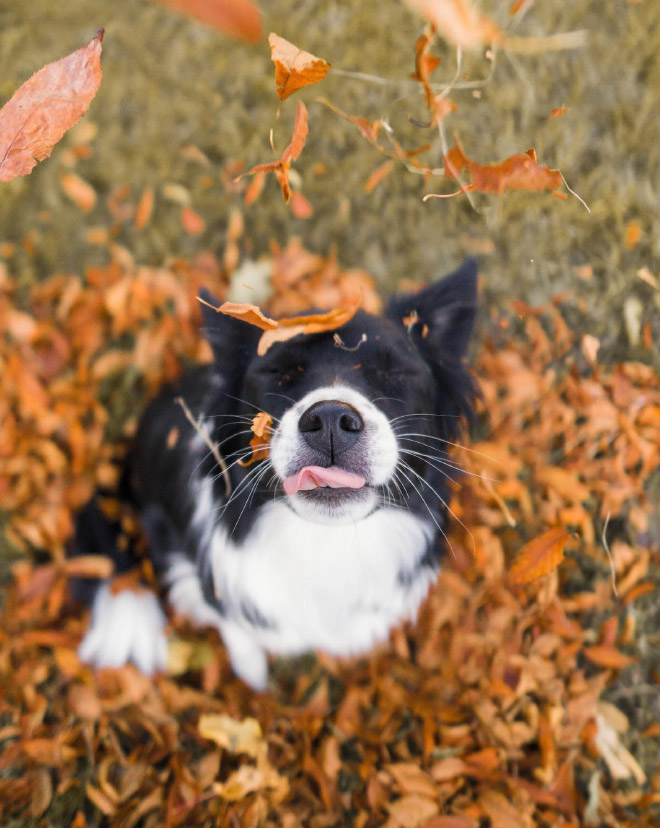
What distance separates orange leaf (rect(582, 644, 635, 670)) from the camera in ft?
9.53

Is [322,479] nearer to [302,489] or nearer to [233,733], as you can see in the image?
[302,489]

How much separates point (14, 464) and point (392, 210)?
270 cm

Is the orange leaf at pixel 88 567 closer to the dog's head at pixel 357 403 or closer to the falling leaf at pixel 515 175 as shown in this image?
the dog's head at pixel 357 403

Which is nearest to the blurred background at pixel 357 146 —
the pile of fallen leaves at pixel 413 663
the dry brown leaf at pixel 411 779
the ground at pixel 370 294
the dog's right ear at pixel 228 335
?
the ground at pixel 370 294

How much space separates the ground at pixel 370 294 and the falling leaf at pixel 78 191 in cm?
6

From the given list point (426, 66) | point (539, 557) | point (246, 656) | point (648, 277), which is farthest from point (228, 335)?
point (648, 277)

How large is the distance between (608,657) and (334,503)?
1.86 meters

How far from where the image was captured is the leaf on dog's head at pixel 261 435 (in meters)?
2.02

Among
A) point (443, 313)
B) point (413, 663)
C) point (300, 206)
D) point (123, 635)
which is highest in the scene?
point (300, 206)

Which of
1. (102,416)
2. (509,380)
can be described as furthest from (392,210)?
(102,416)

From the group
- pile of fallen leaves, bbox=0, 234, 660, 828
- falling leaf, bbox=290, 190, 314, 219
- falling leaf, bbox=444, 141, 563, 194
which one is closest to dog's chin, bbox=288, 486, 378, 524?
pile of fallen leaves, bbox=0, 234, 660, 828

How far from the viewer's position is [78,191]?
3.80m

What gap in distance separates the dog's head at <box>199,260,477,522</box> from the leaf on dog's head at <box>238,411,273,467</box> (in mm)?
35

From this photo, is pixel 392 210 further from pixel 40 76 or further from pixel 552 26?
pixel 40 76
